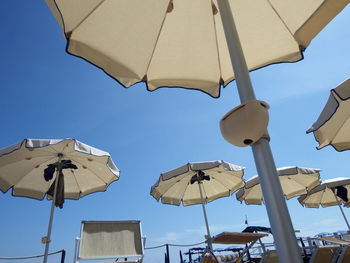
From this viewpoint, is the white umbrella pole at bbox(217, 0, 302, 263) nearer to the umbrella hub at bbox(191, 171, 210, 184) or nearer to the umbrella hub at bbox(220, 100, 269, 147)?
the umbrella hub at bbox(220, 100, 269, 147)

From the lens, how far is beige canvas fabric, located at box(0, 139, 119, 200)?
4305 mm

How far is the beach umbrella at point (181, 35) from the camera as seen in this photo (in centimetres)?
203

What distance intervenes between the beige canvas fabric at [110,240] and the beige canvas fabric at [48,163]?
113 centimetres

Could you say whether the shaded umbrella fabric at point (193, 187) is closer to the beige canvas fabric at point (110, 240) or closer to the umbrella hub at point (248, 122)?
the beige canvas fabric at point (110, 240)

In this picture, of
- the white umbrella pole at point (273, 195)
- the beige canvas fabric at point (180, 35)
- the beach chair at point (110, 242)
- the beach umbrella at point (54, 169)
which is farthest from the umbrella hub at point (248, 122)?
the beach umbrella at point (54, 169)

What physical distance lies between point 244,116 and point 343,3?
4.98 ft

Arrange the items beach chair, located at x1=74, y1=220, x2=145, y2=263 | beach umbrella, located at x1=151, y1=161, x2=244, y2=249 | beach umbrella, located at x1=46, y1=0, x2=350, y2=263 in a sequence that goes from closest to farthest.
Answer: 1. beach umbrella, located at x1=46, y1=0, x2=350, y2=263
2. beach chair, located at x1=74, y1=220, x2=145, y2=263
3. beach umbrella, located at x1=151, y1=161, x2=244, y2=249

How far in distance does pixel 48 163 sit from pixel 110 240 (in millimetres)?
2272

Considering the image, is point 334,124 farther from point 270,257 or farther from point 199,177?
point 199,177

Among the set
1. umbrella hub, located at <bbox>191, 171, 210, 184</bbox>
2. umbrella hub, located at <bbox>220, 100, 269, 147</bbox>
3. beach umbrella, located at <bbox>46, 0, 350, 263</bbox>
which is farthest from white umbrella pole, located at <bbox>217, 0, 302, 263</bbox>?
umbrella hub, located at <bbox>191, 171, 210, 184</bbox>

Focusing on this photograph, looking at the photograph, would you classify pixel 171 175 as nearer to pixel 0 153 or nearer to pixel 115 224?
pixel 115 224

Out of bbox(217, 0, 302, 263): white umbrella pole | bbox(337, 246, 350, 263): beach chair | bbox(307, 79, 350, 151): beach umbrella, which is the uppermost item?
bbox(307, 79, 350, 151): beach umbrella

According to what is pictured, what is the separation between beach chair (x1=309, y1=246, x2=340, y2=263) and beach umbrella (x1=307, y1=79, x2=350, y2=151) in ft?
6.20

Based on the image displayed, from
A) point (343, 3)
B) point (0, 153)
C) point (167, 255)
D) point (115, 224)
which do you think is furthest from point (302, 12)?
point (167, 255)
